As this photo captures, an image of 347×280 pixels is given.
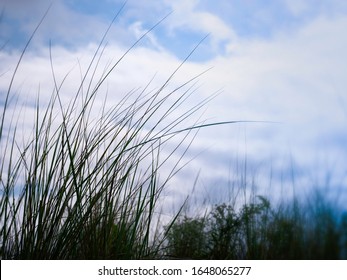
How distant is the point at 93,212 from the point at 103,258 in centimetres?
21

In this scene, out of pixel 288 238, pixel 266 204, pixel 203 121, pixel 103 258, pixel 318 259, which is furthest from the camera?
pixel 203 121

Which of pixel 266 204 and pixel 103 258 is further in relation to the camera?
pixel 103 258

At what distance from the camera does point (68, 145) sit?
2.07 m

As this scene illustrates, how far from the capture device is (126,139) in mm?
2309

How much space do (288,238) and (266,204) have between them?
300mm

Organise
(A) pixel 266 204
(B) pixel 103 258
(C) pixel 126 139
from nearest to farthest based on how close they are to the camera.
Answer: (A) pixel 266 204 → (B) pixel 103 258 → (C) pixel 126 139

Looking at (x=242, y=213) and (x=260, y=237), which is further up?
(x=242, y=213)

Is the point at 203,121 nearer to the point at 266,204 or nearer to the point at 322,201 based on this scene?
the point at 266,204

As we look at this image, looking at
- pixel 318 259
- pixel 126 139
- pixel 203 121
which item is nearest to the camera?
pixel 318 259
